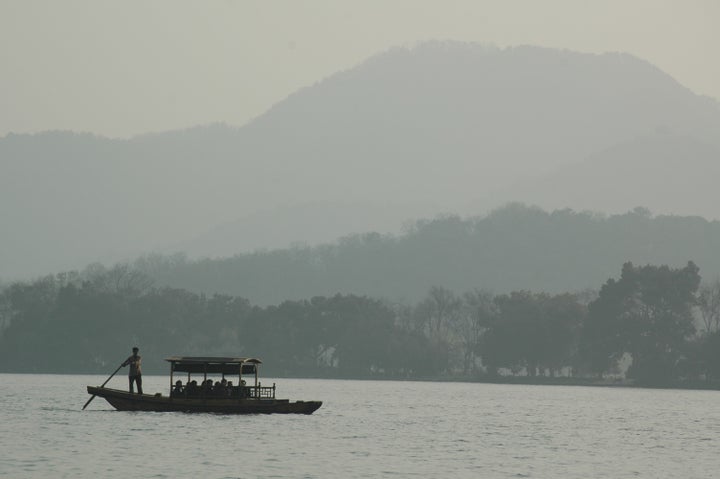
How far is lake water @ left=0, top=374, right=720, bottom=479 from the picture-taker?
167ft

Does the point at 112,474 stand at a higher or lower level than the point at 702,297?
lower

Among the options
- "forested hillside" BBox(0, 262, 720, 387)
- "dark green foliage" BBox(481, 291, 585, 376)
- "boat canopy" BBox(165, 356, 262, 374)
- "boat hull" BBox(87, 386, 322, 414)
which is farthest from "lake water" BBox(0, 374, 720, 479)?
"dark green foliage" BBox(481, 291, 585, 376)

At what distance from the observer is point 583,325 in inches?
6506

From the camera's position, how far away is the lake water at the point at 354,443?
5094 centimetres

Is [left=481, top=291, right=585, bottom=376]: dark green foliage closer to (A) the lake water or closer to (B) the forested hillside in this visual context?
(B) the forested hillside

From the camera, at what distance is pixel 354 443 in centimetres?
6438

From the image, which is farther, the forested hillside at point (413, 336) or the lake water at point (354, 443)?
the forested hillside at point (413, 336)

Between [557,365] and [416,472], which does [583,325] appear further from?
[416,472]

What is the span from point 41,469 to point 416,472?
14.6 m

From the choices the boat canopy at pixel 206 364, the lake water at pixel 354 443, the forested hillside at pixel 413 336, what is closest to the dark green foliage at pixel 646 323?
the forested hillside at pixel 413 336

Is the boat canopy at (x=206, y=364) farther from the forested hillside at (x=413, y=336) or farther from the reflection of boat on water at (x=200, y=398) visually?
the forested hillside at (x=413, y=336)

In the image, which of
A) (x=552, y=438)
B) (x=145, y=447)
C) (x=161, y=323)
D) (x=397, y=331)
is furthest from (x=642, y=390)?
(x=145, y=447)

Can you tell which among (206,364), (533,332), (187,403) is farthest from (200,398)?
(533,332)

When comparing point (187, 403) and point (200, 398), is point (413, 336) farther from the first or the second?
point (187, 403)
